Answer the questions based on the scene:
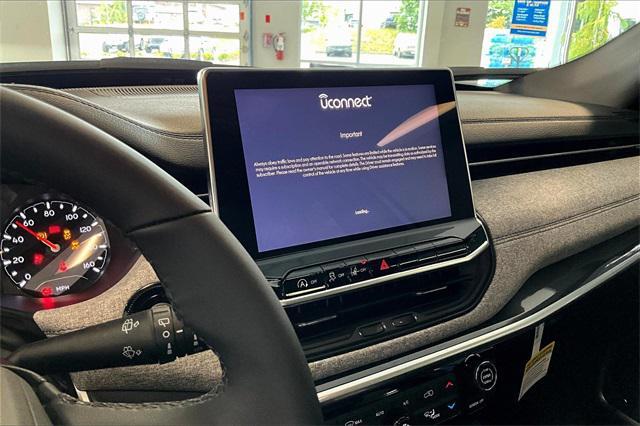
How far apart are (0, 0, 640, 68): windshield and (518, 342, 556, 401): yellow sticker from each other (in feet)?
15.6

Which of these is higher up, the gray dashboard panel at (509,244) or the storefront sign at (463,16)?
the storefront sign at (463,16)

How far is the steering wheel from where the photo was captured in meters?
0.32

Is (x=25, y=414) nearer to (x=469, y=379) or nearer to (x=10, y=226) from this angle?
(x=10, y=226)

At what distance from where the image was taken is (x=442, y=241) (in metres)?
0.76

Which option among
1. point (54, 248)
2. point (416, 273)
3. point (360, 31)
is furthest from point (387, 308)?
point (360, 31)

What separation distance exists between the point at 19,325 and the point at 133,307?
117 mm

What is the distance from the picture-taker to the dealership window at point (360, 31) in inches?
238

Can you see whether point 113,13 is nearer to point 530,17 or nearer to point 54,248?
point 530,17

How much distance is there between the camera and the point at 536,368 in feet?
3.18

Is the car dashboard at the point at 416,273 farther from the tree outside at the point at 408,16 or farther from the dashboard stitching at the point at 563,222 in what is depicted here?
the tree outside at the point at 408,16

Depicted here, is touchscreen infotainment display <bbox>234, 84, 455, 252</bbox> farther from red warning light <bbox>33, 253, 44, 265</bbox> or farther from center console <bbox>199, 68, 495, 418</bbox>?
red warning light <bbox>33, 253, 44, 265</bbox>

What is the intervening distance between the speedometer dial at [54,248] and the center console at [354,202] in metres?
0.16

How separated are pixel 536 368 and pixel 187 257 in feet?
2.77

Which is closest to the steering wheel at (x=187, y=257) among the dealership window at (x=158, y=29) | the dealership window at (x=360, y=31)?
the dealership window at (x=158, y=29)
